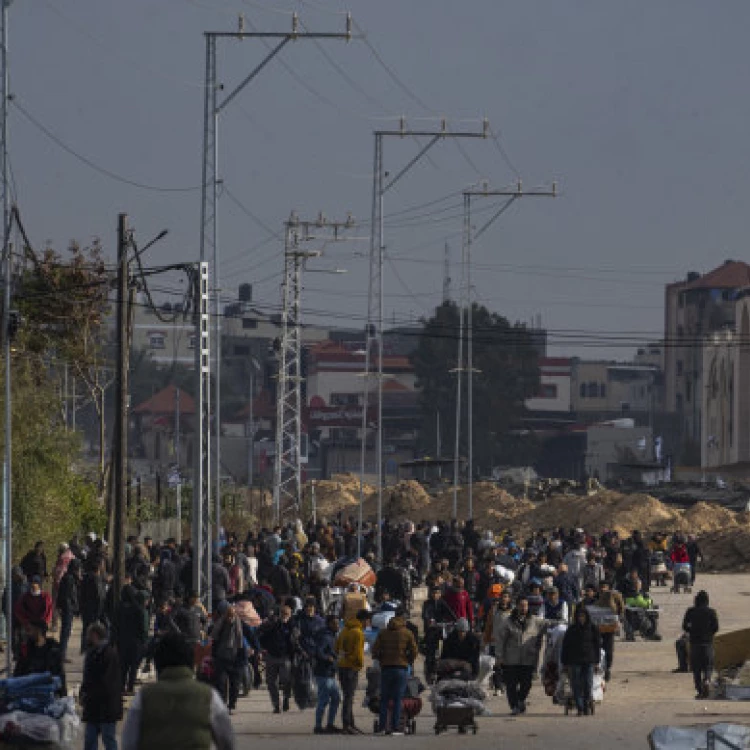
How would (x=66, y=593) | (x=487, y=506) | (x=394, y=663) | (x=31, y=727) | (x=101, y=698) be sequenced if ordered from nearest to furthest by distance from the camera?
(x=31, y=727) → (x=101, y=698) → (x=394, y=663) → (x=66, y=593) → (x=487, y=506)

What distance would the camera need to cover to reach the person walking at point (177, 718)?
1231 centimetres

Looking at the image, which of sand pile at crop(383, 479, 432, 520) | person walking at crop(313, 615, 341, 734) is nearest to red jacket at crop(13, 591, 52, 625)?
person walking at crop(313, 615, 341, 734)

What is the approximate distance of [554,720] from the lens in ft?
88.6

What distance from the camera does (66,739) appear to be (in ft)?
56.9

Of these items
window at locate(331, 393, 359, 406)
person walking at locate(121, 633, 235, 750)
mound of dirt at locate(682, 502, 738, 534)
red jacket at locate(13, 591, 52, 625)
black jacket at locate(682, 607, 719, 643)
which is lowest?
mound of dirt at locate(682, 502, 738, 534)

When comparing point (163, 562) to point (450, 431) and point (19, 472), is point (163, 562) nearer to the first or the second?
point (19, 472)

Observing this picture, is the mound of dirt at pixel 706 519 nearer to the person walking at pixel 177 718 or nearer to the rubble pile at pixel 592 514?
the rubble pile at pixel 592 514

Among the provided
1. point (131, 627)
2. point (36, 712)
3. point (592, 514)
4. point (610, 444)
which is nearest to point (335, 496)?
point (592, 514)

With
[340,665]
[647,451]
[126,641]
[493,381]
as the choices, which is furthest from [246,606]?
[647,451]

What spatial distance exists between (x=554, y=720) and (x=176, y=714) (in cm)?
1503

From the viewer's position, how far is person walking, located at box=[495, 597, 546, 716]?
27.2m

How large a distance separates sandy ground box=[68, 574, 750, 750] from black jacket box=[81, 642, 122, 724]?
4144 millimetres

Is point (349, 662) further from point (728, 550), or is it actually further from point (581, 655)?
point (728, 550)

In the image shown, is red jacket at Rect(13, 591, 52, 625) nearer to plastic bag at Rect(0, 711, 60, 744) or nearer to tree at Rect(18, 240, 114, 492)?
plastic bag at Rect(0, 711, 60, 744)
